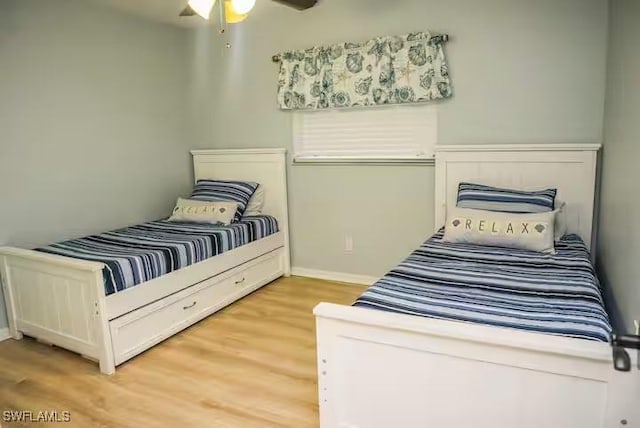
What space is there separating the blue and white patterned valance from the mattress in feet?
3.61

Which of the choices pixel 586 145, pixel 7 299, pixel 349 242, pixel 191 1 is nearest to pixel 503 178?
pixel 586 145

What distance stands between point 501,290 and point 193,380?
159cm

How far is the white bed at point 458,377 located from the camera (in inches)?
51.1

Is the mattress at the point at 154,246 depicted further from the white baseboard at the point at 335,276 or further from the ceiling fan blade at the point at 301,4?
the ceiling fan blade at the point at 301,4

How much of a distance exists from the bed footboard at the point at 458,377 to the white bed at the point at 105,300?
4.51 feet

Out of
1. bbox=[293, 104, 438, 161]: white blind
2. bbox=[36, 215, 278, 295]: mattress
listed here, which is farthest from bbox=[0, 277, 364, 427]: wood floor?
bbox=[293, 104, 438, 161]: white blind

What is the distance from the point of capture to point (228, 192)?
382 cm

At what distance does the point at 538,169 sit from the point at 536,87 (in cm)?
52

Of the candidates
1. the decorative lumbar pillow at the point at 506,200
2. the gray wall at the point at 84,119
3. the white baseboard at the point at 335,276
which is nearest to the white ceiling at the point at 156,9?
the gray wall at the point at 84,119

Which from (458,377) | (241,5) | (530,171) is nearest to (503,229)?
(530,171)

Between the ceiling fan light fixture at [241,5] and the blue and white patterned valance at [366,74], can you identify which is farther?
the blue and white patterned valance at [366,74]

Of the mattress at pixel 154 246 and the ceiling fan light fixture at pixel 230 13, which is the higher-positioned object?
the ceiling fan light fixture at pixel 230 13

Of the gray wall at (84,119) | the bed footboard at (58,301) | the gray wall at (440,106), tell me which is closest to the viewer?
the bed footboard at (58,301)

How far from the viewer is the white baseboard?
12.2 ft
